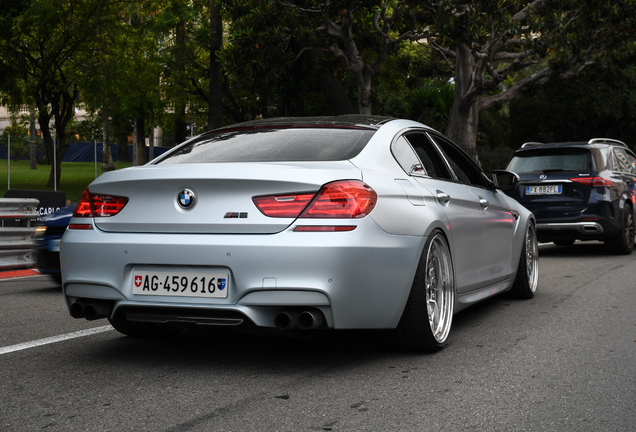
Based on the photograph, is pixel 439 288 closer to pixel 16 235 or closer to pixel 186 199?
pixel 186 199

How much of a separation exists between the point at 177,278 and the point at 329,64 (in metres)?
18.1

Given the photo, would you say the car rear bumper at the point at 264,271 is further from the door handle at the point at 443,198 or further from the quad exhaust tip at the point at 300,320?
the door handle at the point at 443,198

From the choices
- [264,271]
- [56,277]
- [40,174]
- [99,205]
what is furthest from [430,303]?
[40,174]

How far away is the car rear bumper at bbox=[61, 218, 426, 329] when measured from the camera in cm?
406

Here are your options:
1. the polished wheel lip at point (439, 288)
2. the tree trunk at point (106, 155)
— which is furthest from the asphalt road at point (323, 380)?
the tree trunk at point (106, 155)

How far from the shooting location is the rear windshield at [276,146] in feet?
15.1

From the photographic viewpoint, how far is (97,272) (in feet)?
14.4

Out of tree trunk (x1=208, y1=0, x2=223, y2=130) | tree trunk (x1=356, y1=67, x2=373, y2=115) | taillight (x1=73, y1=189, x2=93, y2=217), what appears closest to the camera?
taillight (x1=73, y1=189, x2=93, y2=217)

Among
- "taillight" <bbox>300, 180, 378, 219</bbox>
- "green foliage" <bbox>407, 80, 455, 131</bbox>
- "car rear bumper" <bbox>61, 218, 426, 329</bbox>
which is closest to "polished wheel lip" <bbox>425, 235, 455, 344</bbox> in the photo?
"car rear bumper" <bbox>61, 218, 426, 329</bbox>

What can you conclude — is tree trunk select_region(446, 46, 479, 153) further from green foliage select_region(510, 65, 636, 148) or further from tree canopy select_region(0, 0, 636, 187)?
green foliage select_region(510, 65, 636, 148)

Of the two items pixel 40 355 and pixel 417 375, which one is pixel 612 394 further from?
pixel 40 355

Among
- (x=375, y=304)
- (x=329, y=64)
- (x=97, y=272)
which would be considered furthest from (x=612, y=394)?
(x=329, y=64)

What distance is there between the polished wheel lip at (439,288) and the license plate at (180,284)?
131cm

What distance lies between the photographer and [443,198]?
5.14m
